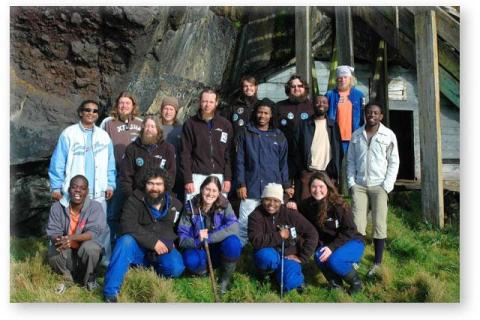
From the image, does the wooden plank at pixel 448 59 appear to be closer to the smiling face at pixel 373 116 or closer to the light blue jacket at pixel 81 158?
the smiling face at pixel 373 116

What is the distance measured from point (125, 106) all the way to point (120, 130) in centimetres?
26

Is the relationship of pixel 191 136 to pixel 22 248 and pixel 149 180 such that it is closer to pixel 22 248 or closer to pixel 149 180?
pixel 149 180

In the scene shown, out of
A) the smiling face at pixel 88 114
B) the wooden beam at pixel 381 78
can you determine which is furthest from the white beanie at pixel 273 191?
the wooden beam at pixel 381 78

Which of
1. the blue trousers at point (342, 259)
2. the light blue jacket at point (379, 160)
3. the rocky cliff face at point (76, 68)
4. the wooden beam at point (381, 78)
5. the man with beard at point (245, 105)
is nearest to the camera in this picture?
the blue trousers at point (342, 259)

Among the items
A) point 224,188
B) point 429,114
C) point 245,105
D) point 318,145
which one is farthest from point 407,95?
point 224,188

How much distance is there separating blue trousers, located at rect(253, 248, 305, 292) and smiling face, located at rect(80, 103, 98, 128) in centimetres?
200

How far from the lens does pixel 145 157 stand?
17.0ft

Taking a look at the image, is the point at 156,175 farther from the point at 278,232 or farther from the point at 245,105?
the point at 245,105

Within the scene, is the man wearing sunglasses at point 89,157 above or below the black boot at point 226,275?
above

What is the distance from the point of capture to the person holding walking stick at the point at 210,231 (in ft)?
16.3

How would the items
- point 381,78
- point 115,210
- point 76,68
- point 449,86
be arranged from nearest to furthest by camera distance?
point 115,210, point 76,68, point 449,86, point 381,78

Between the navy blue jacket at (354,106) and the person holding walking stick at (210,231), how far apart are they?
158cm

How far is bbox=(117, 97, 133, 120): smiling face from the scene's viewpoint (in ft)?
17.7

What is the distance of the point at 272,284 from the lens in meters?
5.04
